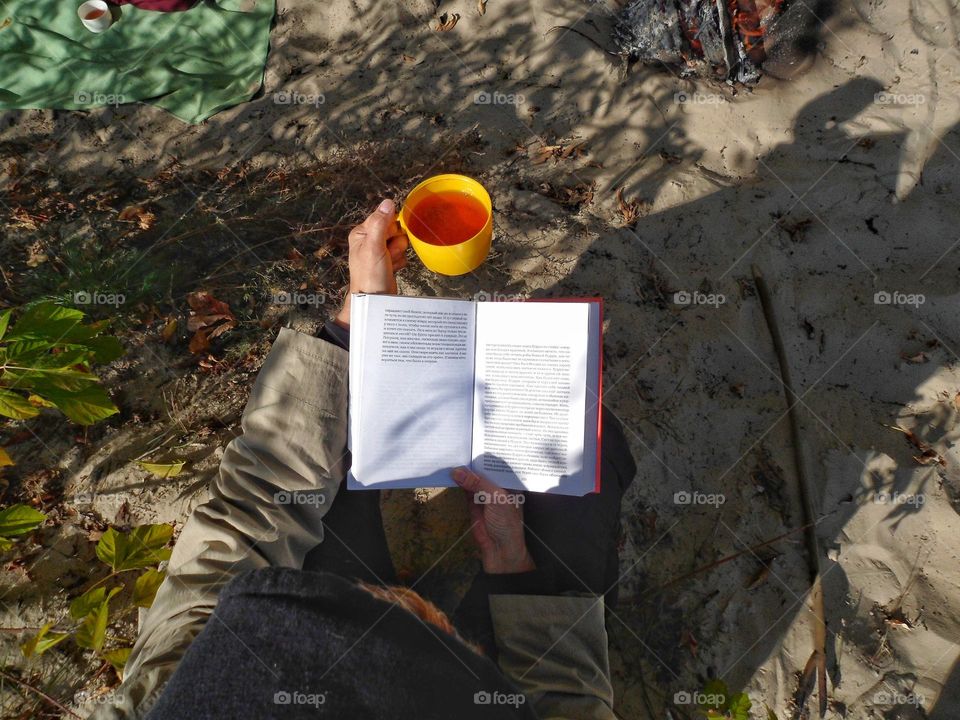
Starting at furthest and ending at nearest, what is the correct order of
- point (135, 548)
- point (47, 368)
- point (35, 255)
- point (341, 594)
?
1. point (35, 255)
2. point (135, 548)
3. point (47, 368)
4. point (341, 594)

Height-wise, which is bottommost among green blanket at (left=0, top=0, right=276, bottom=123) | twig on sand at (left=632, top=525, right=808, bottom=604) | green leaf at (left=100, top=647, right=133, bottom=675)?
twig on sand at (left=632, top=525, right=808, bottom=604)

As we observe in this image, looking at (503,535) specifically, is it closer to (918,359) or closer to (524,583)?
(524,583)

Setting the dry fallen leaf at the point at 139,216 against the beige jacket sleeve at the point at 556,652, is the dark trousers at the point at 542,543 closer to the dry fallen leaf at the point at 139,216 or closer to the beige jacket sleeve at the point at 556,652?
the beige jacket sleeve at the point at 556,652

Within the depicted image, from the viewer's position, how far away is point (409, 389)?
84.1 inches

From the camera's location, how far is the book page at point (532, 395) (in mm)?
2113

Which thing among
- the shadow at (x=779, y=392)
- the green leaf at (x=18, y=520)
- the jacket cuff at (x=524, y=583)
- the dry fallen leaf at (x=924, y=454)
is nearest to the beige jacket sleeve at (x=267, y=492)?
the green leaf at (x=18, y=520)

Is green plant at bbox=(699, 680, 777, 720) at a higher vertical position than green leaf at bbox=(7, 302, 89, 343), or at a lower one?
lower

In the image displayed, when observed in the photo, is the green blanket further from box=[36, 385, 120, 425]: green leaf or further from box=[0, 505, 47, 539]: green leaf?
box=[0, 505, 47, 539]: green leaf

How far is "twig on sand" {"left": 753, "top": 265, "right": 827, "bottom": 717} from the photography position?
2566mm

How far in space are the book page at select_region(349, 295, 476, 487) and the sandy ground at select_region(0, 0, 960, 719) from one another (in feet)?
2.58

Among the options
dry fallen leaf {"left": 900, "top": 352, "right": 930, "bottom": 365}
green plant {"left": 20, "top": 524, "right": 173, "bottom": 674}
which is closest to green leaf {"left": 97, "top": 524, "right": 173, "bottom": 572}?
green plant {"left": 20, "top": 524, "right": 173, "bottom": 674}

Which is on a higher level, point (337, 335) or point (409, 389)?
point (337, 335)

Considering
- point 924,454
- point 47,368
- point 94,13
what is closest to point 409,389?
point 47,368

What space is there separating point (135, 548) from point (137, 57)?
2809 mm
